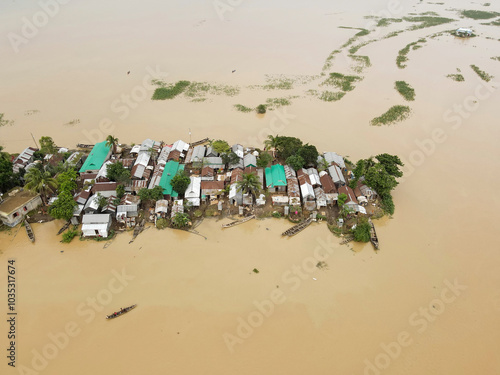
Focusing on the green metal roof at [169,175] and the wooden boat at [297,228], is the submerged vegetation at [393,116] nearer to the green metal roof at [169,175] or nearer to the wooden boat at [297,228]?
the wooden boat at [297,228]

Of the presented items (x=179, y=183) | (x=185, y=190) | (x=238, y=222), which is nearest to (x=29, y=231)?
(x=179, y=183)

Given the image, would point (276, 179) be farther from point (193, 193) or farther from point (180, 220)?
point (180, 220)

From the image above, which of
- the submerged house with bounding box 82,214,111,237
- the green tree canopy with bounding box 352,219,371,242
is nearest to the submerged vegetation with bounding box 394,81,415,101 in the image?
the green tree canopy with bounding box 352,219,371,242

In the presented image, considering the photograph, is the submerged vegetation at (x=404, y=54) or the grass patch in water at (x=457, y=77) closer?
the grass patch in water at (x=457, y=77)

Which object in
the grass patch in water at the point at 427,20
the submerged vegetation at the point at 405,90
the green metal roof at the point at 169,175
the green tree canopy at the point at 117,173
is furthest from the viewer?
the grass patch in water at the point at 427,20

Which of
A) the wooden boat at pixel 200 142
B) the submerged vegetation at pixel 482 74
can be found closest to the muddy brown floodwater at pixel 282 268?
the wooden boat at pixel 200 142

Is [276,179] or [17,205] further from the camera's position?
[276,179]

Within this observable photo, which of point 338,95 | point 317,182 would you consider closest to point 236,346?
point 317,182
